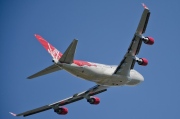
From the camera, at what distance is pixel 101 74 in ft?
204

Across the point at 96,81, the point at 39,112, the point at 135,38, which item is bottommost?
the point at 39,112

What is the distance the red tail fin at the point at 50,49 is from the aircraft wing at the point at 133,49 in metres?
8.82

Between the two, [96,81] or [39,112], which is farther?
[39,112]

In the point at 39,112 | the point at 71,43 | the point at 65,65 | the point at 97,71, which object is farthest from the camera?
the point at 39,112

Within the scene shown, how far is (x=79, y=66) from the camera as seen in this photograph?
5975 cm

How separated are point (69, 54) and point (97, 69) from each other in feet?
25.1

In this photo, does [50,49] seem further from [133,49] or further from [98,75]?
[133,49]

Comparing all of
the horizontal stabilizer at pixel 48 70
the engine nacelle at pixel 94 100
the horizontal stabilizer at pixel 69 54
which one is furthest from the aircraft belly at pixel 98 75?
the engine nacelle at pixel 94 100

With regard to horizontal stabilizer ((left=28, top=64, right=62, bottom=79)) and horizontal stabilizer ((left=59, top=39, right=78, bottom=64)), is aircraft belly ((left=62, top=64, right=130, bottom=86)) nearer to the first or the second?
horizontal stabilizer ((left=28, top=64, right=62, bottom=79))

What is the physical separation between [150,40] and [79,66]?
9.82m

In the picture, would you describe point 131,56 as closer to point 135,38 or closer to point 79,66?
point 135,38

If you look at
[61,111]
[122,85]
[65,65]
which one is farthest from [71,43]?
[61,111]

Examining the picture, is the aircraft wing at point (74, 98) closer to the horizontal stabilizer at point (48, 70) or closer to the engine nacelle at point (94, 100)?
the engine nacelle at point (94, 100)

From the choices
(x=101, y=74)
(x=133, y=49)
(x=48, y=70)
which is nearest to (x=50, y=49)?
(x=48, y=70)
